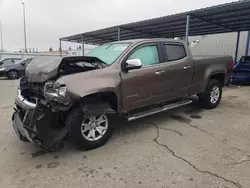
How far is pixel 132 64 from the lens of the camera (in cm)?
339

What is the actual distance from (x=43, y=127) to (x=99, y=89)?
1.01 m

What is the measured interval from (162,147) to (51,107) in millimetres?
1951

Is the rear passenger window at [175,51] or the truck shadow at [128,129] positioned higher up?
the rear passenger window at [175,51]

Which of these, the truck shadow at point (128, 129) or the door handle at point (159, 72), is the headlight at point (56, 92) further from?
the door handle at point (159, 72)

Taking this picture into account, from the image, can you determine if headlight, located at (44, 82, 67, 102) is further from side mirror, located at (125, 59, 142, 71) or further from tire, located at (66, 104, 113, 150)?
side mirror, located at (125, 59, 142, 71)

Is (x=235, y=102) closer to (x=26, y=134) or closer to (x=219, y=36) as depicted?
Result: (x=26, y=134)

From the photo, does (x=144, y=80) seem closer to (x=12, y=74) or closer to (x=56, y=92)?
(x=56, y=92)

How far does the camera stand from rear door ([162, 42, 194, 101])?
13.9ft

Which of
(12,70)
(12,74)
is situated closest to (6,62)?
(12,70)

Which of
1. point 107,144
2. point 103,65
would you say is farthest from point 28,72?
point 107,144

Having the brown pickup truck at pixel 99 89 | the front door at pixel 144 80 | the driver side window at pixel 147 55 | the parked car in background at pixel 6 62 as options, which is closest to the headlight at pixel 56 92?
the brown pickup truck at pixel 99 89

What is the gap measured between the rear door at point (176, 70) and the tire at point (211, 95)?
0.86 m

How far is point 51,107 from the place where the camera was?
289 cm

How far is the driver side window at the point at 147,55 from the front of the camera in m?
3.87
